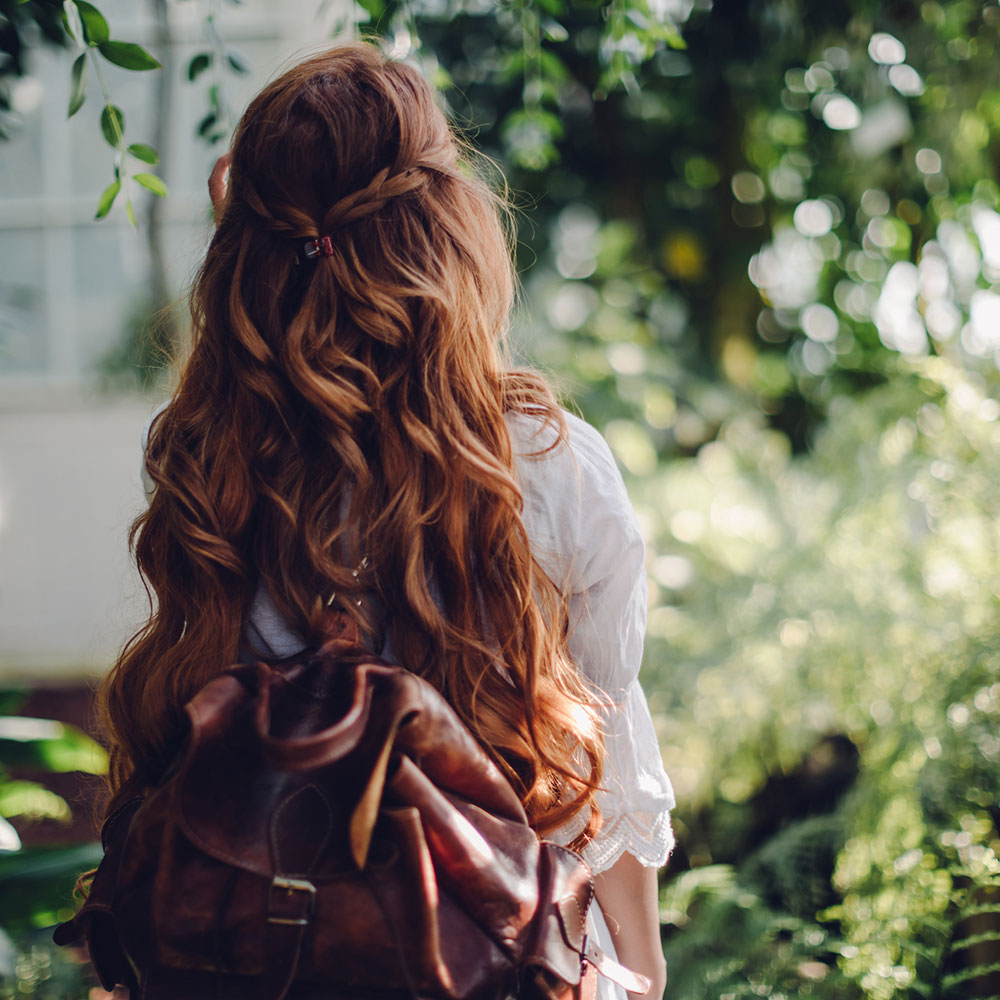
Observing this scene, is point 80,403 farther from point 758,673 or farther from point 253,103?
point 253,103

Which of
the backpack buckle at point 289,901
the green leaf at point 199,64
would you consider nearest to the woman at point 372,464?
the backpack buckle at point 289,901

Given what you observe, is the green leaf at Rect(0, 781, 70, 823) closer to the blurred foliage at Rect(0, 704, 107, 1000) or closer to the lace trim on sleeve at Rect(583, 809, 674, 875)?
the blurred foliage at Rect(0, 704, 107, 1000)

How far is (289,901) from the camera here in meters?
0.79

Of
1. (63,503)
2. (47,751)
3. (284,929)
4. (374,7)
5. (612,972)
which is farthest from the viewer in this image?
(63,503)

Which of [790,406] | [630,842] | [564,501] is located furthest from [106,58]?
[790,406]

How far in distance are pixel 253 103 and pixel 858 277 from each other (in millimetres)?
3229

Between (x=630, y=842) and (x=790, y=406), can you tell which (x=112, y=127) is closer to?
(x=630, y=842)

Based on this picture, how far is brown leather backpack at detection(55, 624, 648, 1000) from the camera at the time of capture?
797 mm

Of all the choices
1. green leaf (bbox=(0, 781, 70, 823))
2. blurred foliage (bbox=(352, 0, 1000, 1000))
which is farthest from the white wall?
green leaf (bbox=(0, 781, 70, 823))

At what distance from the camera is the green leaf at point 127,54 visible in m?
1.26

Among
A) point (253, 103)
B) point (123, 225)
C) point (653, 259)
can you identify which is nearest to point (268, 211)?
point (253, 103)

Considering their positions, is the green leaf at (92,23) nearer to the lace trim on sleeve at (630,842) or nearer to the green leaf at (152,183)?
the green leaf at (152,183)

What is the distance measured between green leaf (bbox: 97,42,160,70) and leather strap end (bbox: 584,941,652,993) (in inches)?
50.4

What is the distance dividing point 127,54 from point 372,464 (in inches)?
30.2
